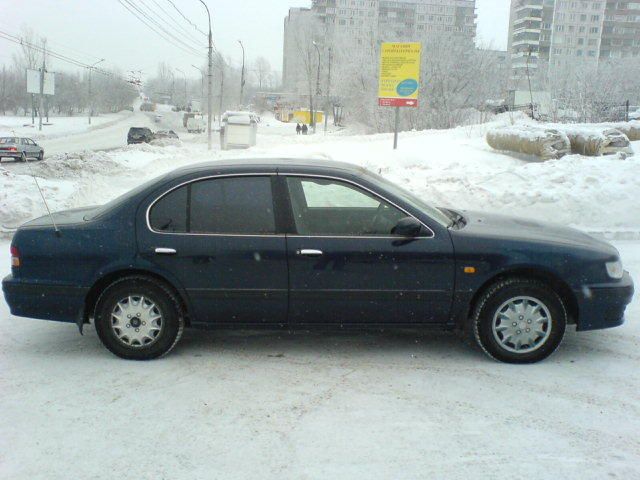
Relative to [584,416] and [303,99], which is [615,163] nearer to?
[584,416]

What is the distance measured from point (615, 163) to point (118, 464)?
1146 cm

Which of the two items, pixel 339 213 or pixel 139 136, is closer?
pixel 339 213

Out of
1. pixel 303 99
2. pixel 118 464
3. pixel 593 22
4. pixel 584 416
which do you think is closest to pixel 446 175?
pixel 584 416

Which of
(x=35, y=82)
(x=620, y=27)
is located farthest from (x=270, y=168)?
(x=620, y=27)

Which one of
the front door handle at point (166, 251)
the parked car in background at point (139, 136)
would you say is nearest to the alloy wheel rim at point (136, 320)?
the front door handle at point (166, 251)

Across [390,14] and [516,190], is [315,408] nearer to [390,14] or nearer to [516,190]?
[516,190]

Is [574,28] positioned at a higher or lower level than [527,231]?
higher

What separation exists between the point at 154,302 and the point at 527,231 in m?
2.98

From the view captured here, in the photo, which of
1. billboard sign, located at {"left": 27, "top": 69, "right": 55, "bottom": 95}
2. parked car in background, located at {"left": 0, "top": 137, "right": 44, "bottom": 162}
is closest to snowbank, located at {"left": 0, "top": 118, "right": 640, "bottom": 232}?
parked car in background, located at {"left": 0, "top": 137, "right": 44, "bottom": 162}

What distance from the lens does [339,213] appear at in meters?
5.13

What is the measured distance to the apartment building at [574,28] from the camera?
109188 mm

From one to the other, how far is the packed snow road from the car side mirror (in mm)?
997

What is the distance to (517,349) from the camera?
4.81 m

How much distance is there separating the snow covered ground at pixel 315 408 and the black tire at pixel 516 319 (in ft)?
0.39
